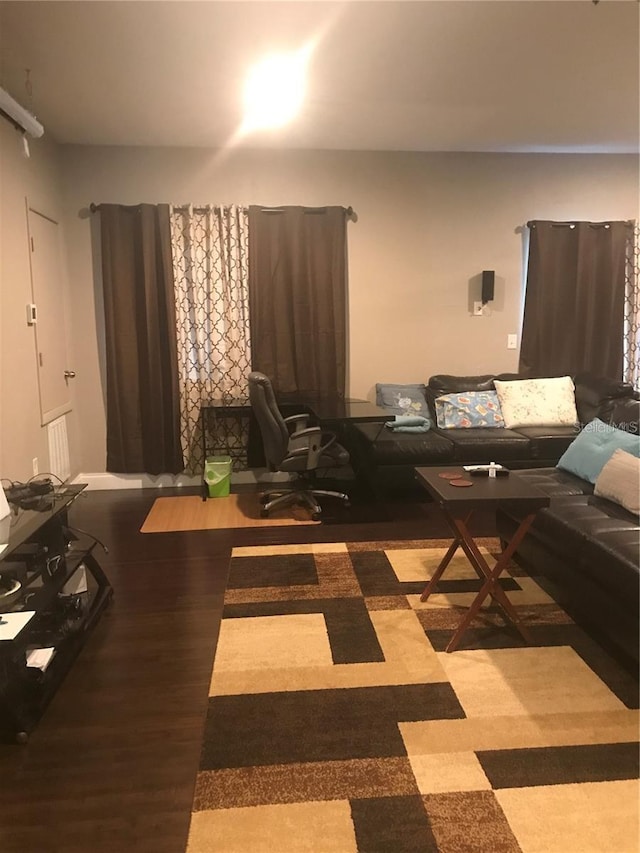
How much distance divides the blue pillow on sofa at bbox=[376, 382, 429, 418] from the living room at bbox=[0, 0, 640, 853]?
17cm

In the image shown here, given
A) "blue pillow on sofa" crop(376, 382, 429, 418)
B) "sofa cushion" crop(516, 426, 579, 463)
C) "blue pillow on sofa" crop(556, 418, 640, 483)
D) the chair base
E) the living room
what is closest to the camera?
the living room

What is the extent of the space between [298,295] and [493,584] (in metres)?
3.14

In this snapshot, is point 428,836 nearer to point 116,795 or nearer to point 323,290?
point 116,795

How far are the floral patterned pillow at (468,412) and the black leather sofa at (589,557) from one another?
5.02 ft

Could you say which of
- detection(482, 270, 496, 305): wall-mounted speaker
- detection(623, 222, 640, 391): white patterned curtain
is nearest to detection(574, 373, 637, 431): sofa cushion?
detection(623, 222, 640, 391): white patterned curtain

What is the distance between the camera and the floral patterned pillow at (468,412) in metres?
4.89

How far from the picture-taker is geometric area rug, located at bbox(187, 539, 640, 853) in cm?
166

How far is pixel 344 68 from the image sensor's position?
3344mm

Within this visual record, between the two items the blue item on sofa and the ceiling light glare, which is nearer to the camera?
the ceiling light glare

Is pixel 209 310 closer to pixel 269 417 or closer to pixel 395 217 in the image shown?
pixel 269 417

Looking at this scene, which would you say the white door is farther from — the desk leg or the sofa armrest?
the sofa armrest

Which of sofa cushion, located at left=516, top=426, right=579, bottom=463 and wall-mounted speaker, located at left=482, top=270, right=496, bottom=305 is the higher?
wall-mounted speaker, located at left=482, top=270, right=496, bottom=305

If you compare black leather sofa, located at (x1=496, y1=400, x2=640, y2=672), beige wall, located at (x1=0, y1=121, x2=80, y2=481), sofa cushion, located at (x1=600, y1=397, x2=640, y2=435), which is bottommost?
black leather sofa, located at (x1=496, y1=400, x2=640, y2=672)

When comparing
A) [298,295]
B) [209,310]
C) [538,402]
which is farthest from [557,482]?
[209,310]
